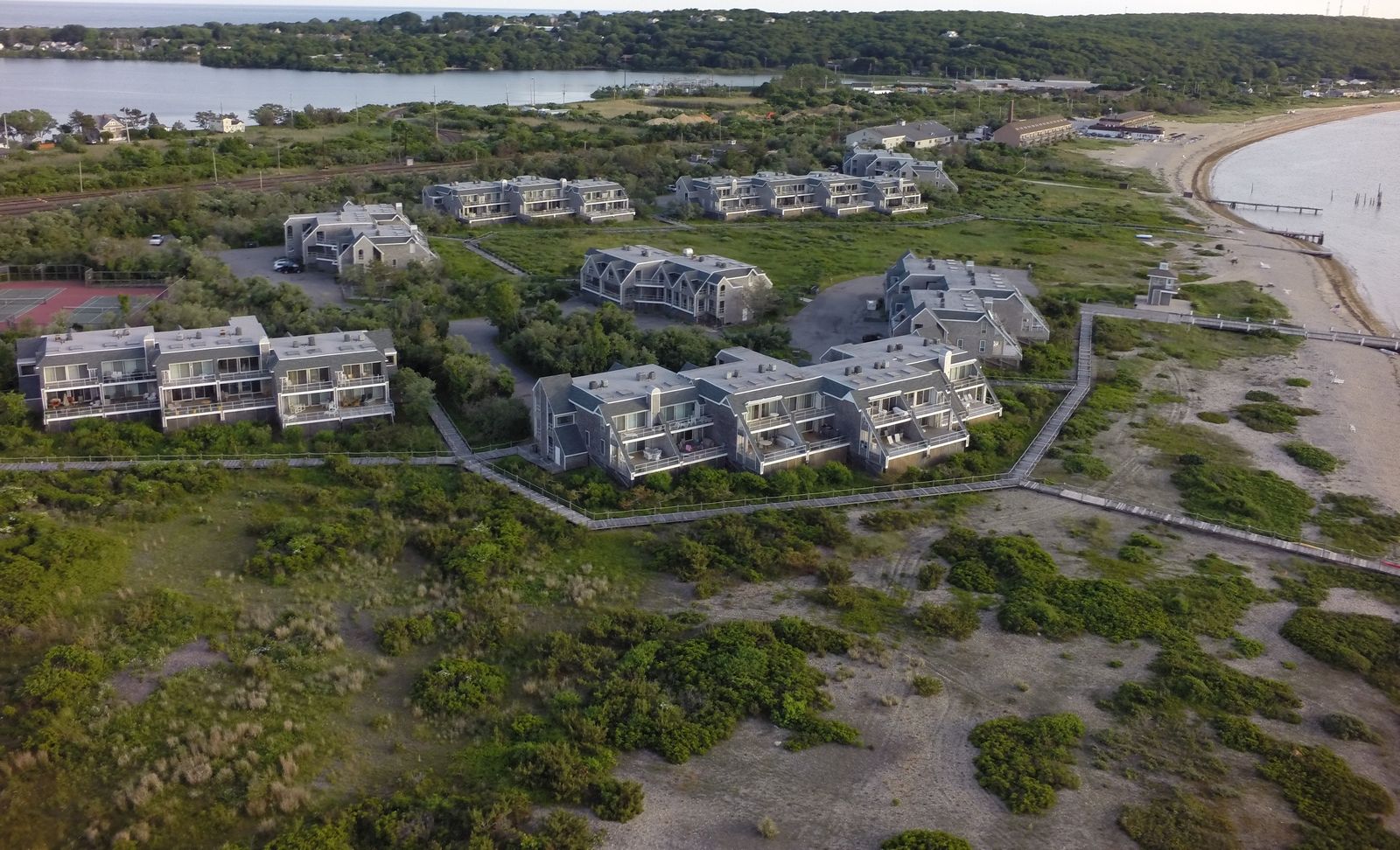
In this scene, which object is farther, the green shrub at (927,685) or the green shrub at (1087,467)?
the green shrub at (1087,467)

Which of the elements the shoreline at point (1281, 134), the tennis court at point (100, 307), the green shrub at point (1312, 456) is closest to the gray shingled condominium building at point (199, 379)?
the tennis court at point (100, 307)

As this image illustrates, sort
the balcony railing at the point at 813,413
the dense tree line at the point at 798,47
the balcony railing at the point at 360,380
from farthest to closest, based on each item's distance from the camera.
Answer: the dense tree line at the point at 798,47 < the balcony railing at the point at 360,380 < the balcony railing at the point at 813,413

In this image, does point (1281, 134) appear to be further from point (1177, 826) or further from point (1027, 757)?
point (1177, 826)

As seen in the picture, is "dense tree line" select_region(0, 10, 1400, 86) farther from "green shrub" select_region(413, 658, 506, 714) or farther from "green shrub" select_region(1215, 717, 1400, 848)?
"green shrub" select_region(413, 658, 506, 714)

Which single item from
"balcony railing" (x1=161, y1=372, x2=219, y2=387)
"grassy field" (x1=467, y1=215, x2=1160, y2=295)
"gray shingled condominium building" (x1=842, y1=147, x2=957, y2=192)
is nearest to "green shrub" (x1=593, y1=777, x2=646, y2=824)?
"balcony railing" (x1=161, y1=372, x2=219, y2=387)

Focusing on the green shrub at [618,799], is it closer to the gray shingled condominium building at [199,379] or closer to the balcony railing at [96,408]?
the gray shingled condominium building at [199,379]

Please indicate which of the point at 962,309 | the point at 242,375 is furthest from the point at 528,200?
the point at 242,375
